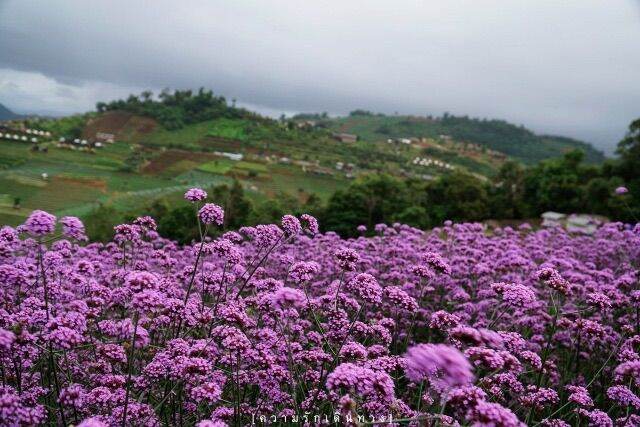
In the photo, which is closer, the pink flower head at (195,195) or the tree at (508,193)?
the pink flower head at (195,195)

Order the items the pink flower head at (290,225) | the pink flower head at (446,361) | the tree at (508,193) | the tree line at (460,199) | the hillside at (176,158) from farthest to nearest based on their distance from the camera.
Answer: the hillside at (176,158)
the tree at (508,193)
the tree line at (460,199)
the pink flower head at (290,225)
the pink flower head at (446,361)

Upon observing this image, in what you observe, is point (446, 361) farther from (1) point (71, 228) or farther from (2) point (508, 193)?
(2) point (508, 193)

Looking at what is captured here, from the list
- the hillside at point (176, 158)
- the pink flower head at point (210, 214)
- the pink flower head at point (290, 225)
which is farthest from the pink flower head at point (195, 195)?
the hillside at point (176, 158)

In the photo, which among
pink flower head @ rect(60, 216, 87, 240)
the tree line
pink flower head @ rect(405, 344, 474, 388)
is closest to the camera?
pink flower head @ rect(405, 344, 474, 388)

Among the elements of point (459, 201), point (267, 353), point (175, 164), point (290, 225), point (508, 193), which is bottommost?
point (175, 164)

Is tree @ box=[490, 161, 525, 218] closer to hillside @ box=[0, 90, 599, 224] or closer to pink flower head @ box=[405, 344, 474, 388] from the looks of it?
hillside @ box=[0, 90, 599, 224]

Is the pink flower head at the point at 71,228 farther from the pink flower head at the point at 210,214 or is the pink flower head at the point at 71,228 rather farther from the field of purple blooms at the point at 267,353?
the pink flower head at the point at 210,214

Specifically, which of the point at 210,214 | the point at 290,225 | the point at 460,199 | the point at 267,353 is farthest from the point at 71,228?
the point at 460,199

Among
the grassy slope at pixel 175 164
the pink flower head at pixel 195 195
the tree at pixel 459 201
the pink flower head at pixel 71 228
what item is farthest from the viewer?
the grassy slope at pixel 175 164

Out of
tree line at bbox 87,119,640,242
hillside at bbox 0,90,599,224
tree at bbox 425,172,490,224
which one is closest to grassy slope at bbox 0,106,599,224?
hillside at bbox 0,90,599,224

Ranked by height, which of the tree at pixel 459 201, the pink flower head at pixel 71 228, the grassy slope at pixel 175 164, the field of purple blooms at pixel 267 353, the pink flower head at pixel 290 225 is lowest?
the grassy slope at pixel 175 164

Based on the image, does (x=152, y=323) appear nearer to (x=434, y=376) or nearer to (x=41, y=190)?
(x=434, y=376)

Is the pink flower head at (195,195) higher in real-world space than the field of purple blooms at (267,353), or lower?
higher

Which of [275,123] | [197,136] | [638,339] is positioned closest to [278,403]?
[638,339]
